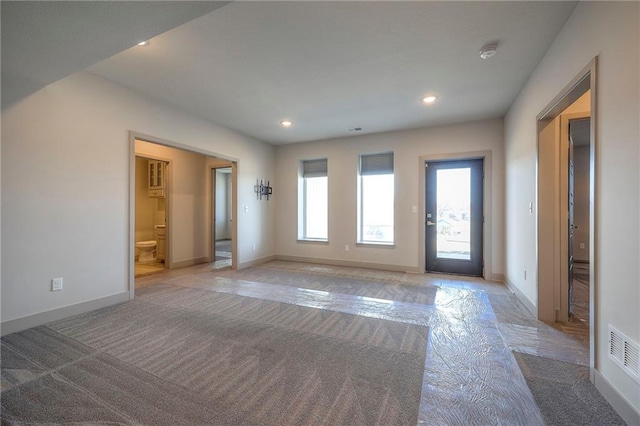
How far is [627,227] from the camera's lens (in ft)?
4.71

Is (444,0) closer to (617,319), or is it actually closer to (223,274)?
(617,319)

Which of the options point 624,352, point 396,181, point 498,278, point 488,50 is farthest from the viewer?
point 396,181

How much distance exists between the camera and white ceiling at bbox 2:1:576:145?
1795mm

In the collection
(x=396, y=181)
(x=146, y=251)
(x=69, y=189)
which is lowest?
(x=146, y=251)

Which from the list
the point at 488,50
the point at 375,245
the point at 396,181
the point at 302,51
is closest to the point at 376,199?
the point at 396,181

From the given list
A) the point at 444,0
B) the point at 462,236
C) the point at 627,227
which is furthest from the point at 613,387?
the point at 462,236

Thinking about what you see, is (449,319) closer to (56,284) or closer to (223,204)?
(56,284)

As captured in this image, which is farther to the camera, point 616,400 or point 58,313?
point 58,313

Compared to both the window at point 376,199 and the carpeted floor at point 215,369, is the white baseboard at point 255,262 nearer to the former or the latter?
the window at point 376,199

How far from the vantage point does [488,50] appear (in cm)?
239

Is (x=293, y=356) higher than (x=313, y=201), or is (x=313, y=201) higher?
(x=313, y=201)

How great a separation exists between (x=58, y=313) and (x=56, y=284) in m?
0.30

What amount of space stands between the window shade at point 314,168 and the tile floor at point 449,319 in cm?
208

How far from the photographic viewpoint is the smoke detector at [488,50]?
2353mm
